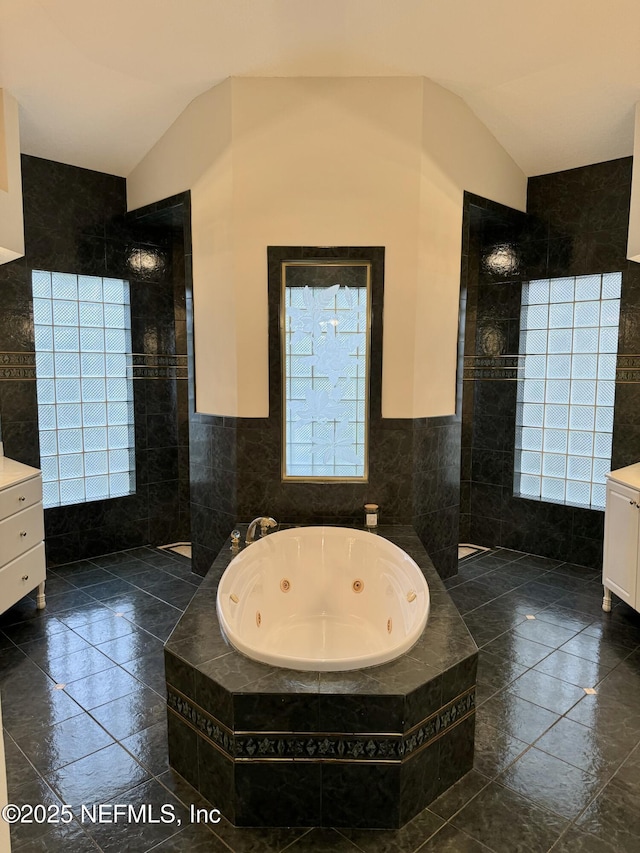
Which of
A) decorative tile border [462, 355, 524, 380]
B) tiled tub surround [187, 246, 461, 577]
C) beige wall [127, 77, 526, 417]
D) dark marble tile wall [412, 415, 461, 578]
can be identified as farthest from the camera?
decorative tile border [462, 355, 524, 380]

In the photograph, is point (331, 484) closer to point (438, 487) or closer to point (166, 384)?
point (438, 487)

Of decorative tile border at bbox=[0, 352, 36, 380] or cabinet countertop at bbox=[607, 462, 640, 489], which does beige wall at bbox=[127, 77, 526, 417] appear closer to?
cabinet countertop at bbox=[607, 462, 640, 489]

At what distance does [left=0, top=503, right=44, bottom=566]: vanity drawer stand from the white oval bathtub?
4.07 feet

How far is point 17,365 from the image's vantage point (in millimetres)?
3947

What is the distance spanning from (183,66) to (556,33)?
6.61ft

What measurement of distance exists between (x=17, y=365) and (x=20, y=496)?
4.04ft

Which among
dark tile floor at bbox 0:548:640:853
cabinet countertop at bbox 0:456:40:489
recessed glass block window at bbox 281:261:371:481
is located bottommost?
dark tile floor at bbox 0:548:640:853

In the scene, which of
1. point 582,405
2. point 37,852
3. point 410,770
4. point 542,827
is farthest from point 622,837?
point 582,405

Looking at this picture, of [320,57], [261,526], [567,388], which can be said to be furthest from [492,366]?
[320,57]

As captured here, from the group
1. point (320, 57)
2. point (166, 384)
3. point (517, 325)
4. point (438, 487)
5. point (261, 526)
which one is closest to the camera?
point (320, 57)

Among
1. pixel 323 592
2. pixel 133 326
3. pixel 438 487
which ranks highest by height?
pixel 133 326

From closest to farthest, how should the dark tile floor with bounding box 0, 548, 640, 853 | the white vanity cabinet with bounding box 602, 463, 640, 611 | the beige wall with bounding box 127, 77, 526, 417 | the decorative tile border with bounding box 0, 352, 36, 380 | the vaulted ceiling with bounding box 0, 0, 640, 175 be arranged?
the dark tile floor with bounding box 0, 548, 640, 853, the vaulted ceiling with bounding box 0, 0, 640, 175, the white vanity cabinet with bounding box 602, 463, 640, 611, the beige wall with bounding box 127, 77, 526, 417, the decorative tile border with bounding box 0, 352, 36, 380

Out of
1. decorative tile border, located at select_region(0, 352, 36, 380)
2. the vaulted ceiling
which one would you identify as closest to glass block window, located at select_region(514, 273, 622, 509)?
the vaulted ceiling

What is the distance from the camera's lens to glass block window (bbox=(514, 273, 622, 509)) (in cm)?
413
